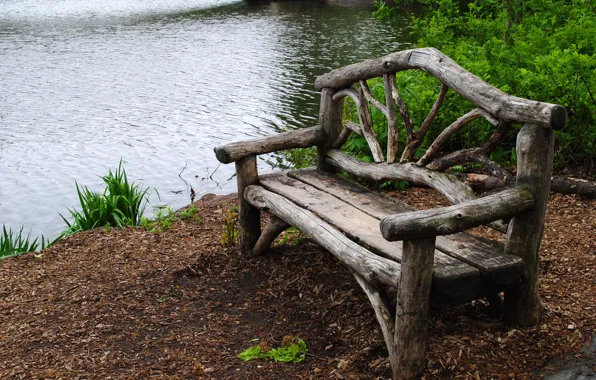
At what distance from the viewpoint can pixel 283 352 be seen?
4125 mm

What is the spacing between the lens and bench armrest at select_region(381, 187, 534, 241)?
3.33 meters

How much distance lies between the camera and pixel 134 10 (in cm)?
3306

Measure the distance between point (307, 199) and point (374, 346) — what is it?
4.49 ft

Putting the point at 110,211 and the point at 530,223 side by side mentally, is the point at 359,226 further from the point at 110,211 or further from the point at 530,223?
the point at 110,211

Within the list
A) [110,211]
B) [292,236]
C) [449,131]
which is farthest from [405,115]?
[110,211]

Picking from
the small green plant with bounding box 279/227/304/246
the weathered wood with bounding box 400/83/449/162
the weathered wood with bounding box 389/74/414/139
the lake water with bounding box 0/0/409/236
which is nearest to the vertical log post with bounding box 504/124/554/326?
the weathered wood with bounding box 400/83/449/162

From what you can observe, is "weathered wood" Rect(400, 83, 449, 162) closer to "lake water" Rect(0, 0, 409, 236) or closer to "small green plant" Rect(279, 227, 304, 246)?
"small green plant" Rect(279, 227, 304, 246)

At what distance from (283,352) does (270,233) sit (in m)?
1.39

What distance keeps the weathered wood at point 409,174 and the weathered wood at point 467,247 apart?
172mm

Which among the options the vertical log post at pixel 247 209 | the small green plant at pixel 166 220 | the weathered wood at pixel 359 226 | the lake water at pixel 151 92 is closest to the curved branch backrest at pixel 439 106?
the weathered wood at pixel 359 226

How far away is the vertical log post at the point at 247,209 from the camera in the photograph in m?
5.53

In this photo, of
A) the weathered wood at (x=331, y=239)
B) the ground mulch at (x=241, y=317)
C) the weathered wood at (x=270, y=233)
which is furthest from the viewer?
the weathered wood at (x=270, y=233)

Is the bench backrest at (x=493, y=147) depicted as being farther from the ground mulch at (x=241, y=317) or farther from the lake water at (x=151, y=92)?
the lake water at (x=151, y=92)

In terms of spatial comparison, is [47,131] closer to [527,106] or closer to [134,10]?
[527,106]
